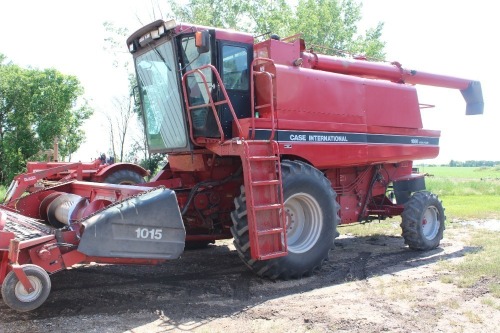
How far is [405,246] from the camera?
917 cm

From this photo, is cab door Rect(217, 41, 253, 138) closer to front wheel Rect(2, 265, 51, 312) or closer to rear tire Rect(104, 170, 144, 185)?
rear tire Rect(104, 170, 144, 185)

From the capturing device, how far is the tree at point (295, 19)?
27656 mm

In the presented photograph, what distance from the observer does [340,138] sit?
7246mm

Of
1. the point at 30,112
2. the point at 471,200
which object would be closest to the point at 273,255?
the point at 471,200

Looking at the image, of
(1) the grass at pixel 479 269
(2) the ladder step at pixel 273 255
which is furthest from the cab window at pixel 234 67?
(1) the grass at pixel 479 269

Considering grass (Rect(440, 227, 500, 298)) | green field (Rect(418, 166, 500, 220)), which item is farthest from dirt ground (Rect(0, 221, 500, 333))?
green field (Rect(418, 166, 500, 220))

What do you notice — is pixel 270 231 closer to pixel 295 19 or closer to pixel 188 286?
pixel 188 286

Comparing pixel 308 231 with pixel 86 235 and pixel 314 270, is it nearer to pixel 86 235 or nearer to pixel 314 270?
pixel 314 270

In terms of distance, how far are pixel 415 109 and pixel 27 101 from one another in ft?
76.3

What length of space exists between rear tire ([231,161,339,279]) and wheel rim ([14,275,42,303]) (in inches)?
90.9

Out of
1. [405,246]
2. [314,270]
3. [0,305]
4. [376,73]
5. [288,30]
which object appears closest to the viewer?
[0,305]

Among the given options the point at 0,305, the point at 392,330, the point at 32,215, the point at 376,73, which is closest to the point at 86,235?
the point at 0,305

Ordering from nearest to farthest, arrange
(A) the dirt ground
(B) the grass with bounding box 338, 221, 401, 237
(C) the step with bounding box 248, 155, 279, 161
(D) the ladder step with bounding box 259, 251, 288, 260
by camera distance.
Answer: (A) the dirt ground
(D) the ladder step with bounding box 259, 251, 288, 260
(C) the step with bounding box 248, 155, 279, 161
(B) the grass with bounding box 338, 221, 401, 237

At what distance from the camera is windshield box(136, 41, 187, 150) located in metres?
6.64
